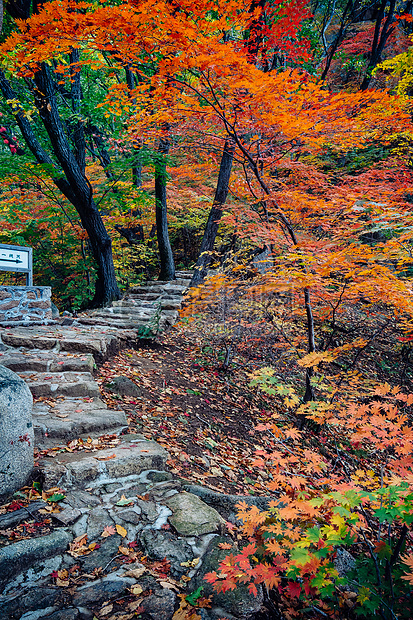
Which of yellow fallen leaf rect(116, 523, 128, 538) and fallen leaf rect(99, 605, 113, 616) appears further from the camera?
yellow fallen leaf rect(116, 523, 128, 538)

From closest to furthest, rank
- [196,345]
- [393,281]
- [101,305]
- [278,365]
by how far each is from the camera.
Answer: [393,281] < [278,365] < [196,345] < [101,305]

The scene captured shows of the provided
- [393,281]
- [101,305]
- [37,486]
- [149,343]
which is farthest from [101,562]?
[101,305]

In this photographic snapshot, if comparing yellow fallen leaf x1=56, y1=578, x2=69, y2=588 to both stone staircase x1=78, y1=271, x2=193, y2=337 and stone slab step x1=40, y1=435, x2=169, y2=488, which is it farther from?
stone staircase x1=78, y1=271, x2=193, y2=337

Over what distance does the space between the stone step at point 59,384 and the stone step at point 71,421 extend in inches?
5.0

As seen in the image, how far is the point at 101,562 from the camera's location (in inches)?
69.5

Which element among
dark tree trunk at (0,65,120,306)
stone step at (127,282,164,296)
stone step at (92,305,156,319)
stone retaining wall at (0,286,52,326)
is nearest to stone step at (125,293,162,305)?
stone step at (127,282,164,296)

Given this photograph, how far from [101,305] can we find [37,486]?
6134 millimetres

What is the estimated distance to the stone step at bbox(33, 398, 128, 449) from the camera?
8.70 feet

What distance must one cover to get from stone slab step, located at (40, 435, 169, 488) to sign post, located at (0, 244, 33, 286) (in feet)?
14.5

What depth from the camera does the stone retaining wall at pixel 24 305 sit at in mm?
5408

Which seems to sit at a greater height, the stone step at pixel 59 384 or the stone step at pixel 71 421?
the stone step at pixel 59 384

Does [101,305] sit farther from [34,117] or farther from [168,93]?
[34,117]

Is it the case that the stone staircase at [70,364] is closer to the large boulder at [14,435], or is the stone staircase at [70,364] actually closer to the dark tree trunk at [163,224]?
the large boulder at [14,435]

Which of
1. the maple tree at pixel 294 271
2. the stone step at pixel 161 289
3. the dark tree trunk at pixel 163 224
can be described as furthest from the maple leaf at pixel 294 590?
the dark tree trunk at pixel 163 224
